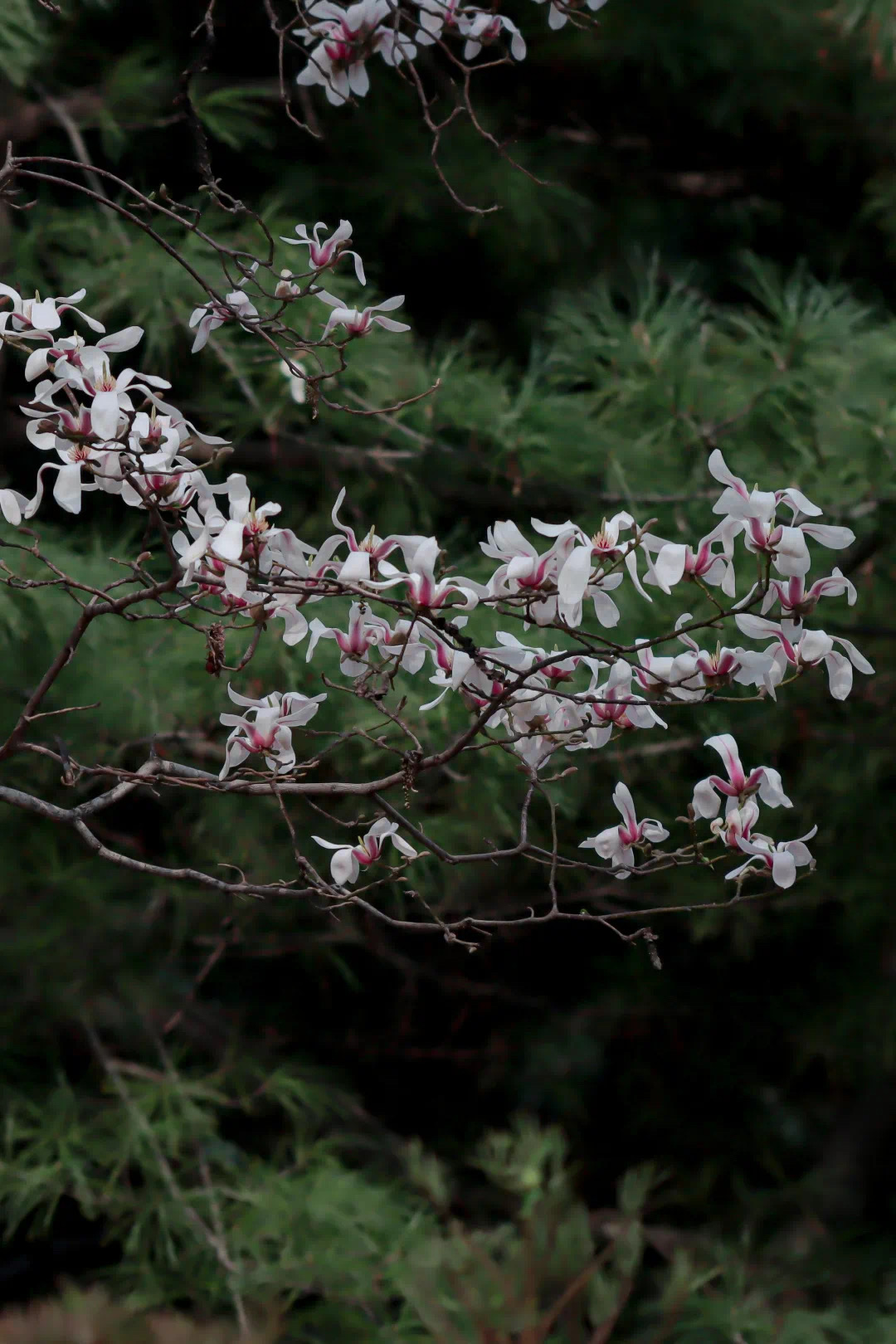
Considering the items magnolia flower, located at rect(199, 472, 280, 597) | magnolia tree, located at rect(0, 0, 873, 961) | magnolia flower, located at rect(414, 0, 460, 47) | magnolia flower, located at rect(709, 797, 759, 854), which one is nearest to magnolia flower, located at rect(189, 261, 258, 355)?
magnolia tree, located at rect(0, 0, 873, 961)

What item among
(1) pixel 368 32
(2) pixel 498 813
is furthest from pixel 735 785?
(2) pixel 498 813

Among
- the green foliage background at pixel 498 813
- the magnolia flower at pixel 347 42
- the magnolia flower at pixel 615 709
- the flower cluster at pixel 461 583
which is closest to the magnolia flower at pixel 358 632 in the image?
the flower cluster at pixel 461 583

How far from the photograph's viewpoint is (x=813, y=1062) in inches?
82.2

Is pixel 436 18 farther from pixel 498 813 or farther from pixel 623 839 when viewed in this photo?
pixel 498 813

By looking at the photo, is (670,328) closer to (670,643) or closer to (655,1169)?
(670,643)

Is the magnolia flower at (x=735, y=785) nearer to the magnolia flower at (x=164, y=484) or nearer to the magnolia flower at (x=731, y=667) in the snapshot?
the magnolia flower at (x=731, y=667)

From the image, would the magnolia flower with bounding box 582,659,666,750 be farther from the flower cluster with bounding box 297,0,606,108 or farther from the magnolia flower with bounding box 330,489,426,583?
the flower cluster with bounding box 297,0,606,108

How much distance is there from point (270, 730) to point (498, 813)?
69 cm

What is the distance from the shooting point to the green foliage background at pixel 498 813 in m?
1.37

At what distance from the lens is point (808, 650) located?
0.57 metres

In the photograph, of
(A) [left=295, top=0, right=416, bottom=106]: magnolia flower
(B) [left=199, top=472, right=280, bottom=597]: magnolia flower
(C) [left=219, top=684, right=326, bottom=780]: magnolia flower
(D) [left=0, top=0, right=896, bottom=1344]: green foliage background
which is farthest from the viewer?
(D) [left=0, top=0, right=896, bottom=1344]: green foliage background

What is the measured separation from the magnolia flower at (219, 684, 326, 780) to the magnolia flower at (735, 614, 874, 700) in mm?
211

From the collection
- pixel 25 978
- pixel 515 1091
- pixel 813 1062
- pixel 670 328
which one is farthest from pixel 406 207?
pixel 813 1062

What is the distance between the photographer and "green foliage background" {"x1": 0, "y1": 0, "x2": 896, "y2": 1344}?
1.37 meters
